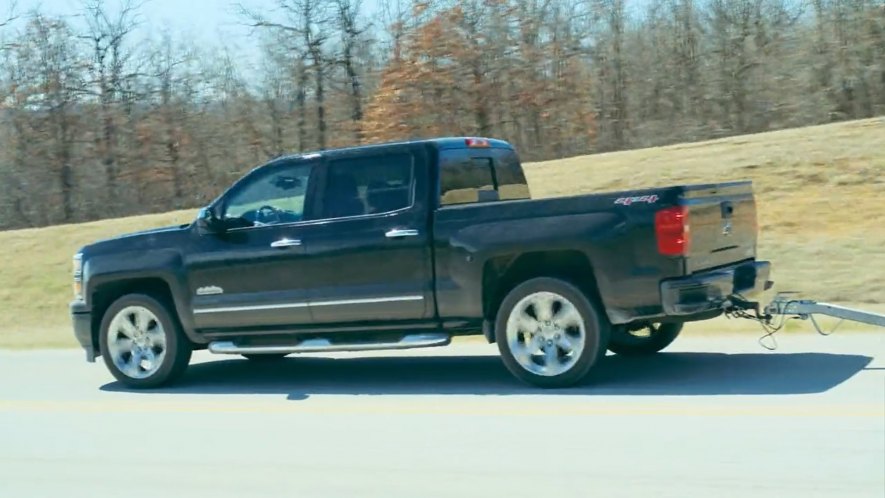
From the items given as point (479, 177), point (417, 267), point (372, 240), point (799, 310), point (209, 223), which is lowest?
point (799, 310)

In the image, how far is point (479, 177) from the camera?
9.91 metres

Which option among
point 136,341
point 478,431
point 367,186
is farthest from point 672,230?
point 136,341

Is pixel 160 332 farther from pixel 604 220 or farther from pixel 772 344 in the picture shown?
pixel 772 344

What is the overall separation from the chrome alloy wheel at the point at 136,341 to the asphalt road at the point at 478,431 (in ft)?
0.97

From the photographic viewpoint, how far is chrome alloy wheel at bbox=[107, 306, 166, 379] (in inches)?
410

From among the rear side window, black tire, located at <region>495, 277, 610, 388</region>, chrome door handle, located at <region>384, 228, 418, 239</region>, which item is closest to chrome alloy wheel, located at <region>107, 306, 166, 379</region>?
chrome door handle, located at <region>384, 228, 418, 239</region>

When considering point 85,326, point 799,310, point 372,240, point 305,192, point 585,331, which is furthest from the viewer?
point 85,326

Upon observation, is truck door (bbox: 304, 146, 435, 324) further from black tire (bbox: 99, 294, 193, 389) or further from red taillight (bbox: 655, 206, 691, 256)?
red taillight (bbox: 655, 206, 691, 256)

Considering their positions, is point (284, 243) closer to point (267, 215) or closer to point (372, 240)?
point (267, 215)

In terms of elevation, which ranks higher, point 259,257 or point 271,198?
point 271,198

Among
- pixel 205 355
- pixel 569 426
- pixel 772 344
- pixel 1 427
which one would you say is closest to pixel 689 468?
pixel 569 426

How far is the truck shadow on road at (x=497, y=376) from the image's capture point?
8.61 metres

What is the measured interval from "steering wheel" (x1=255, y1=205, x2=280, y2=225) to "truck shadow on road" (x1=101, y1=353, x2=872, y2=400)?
1.45m

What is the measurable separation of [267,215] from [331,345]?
1.32 m
